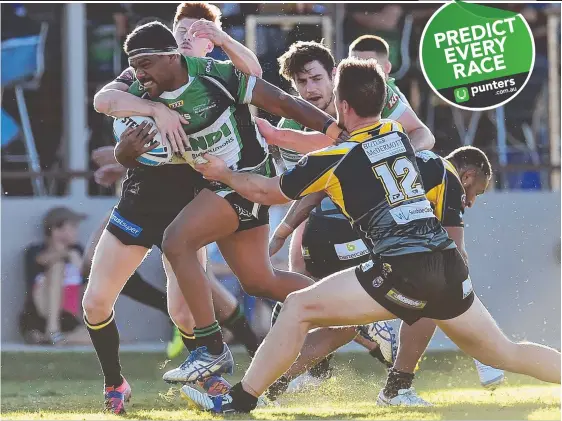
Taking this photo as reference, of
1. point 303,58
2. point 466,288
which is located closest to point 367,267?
point 466,288

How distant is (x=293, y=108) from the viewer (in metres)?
6.92

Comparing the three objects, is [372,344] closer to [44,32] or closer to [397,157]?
[397,157]

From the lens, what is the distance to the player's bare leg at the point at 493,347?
6355 mm

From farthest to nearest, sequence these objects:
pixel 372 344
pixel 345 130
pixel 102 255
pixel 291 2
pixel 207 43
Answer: pixel 291 2 → pixel 372 344 → pixel 207 43 → pixel 102 255 → pixel 345 130

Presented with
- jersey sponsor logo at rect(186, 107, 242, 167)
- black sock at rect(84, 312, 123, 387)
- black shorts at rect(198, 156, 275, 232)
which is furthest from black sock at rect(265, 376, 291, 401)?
jersey sponsor logo at rect(186, 107, 242, 167)

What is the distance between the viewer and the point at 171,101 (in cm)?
693

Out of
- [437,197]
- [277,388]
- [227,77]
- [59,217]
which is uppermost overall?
[227,77]

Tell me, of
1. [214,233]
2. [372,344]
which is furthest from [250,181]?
[372,344]

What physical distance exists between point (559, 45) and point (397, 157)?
24.8ft

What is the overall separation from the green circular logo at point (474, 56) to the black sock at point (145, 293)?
3716mm

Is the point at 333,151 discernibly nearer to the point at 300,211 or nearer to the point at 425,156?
the point at 425,156

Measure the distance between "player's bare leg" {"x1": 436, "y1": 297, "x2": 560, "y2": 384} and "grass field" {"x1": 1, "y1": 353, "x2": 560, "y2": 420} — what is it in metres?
0.36

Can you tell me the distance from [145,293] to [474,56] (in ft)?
13.2

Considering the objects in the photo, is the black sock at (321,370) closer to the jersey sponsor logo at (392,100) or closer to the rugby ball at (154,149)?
the jersey sponsor logo at (392,100)
